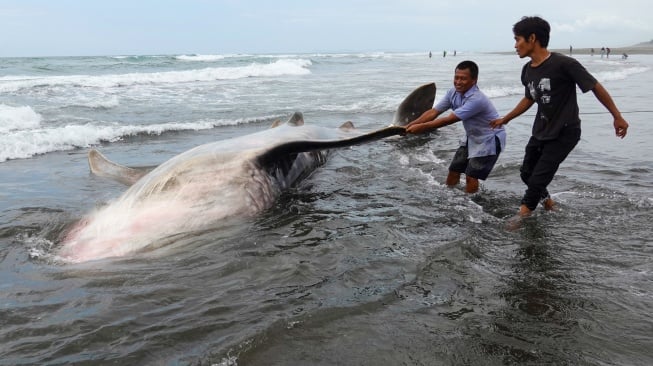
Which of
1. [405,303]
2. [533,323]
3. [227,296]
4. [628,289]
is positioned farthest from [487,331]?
[227,296]

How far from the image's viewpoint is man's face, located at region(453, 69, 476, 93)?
5539 millimetres

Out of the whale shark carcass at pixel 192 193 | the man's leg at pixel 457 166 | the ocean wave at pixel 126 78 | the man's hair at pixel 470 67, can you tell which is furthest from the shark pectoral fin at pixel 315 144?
the ocean wave at pixel 126 78

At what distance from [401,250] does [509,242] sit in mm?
966

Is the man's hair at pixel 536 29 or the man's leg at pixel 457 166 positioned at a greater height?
the man's hair at pixel 536 29

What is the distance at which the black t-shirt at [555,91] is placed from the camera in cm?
461

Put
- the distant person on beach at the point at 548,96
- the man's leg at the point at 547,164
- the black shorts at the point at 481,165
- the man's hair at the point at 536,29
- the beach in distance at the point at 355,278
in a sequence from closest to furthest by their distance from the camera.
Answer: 1. the beach in distance at the point at 355,278
2. the distant person on beach at the point at 548,96
3. the man's hair at the point at 536,29
4. the man's leg at the point at 547,164
5. the black shorts at the point at 481,165

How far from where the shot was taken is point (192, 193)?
442cm

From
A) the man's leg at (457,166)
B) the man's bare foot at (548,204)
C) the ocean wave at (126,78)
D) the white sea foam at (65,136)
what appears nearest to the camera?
the man's bare foot at (548,204)

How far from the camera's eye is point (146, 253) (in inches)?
151

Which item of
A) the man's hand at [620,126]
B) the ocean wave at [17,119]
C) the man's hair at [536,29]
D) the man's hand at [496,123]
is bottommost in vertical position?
the ocean wave at [17,119]

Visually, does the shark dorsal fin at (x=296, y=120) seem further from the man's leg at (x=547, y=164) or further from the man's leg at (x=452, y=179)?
the man's leg at (x=547, y=164)

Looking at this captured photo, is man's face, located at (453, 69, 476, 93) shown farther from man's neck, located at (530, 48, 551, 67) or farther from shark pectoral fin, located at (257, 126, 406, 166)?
shark pectoral fin, located at (257, 126, 406, 166)

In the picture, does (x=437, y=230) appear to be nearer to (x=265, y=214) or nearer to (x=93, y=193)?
(x=265, y=214)

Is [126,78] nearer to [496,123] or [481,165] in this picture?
[481,165]
